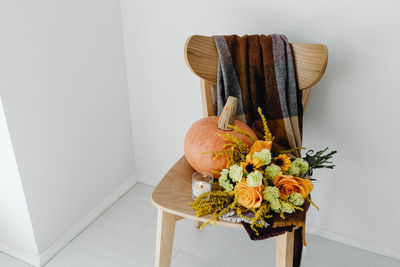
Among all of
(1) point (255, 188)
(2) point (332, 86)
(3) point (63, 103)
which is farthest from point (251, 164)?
(3) point (63, 103)

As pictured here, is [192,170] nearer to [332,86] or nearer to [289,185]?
[289,185]

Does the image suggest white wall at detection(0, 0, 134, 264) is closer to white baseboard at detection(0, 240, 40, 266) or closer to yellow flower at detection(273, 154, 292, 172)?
white baseboard at detection(0, 240, 40, 266)

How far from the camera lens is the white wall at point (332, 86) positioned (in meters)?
1.12

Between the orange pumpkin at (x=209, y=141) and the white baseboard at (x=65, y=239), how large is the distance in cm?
77

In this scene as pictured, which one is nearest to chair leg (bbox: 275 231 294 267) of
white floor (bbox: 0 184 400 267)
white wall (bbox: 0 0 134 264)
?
white floor (bbox: 0 184 400 267)

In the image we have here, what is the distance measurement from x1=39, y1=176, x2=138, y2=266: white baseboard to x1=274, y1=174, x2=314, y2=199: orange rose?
102cm

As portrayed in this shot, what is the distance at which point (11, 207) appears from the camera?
4.17 feet

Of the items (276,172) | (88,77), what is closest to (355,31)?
(276,172)

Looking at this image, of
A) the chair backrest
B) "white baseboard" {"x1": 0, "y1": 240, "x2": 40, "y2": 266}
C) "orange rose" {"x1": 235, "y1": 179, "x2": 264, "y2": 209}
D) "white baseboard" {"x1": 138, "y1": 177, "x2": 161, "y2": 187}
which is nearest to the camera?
"orange rose" {"x1": 235, "y1": 179, "x2": 264, "y2": 209}

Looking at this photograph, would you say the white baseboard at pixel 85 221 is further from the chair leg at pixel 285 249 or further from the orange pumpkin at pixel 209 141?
→ the chair leg at pixel 285 249

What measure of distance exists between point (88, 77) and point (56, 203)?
0.54 m

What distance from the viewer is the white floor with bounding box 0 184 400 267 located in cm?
136

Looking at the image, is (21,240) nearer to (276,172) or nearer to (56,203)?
(56,203)

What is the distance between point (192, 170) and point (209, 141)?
0.50 ft
